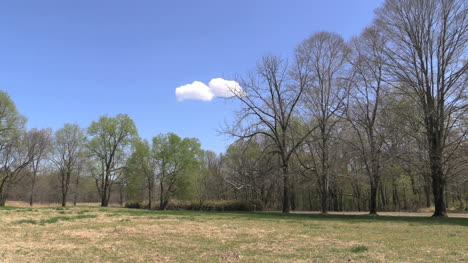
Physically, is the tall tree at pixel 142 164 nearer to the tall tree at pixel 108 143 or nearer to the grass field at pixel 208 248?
the tall tree at pixel 108 143

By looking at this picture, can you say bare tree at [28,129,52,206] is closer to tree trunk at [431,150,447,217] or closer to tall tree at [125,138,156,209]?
tall tree at [125,138,156,209]

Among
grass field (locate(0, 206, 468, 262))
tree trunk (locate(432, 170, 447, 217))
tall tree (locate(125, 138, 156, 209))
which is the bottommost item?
grass field (locate(0, 206, 468, 262))

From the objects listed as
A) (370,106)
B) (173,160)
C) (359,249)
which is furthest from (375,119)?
(173,160)

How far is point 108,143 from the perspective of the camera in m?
51.5

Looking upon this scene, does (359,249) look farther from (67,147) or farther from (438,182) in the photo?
(67,147)

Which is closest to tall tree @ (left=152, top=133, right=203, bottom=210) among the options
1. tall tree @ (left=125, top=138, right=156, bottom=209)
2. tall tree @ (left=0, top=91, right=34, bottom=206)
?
tall tree @ (left=125, top=138, right=156, bottom=209)

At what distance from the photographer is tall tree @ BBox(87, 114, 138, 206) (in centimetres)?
5097

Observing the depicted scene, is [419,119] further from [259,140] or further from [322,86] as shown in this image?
[259,140]

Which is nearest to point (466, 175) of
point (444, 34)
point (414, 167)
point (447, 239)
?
point (414, 167)

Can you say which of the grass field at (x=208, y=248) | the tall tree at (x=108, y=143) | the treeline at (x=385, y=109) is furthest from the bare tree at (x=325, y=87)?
the tall tree at (x=108, y=143)

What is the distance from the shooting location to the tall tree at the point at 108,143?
50969 millimetres

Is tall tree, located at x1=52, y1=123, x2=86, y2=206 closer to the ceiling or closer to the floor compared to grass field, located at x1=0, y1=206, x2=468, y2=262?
closer to the ceiling

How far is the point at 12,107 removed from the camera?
40.5m

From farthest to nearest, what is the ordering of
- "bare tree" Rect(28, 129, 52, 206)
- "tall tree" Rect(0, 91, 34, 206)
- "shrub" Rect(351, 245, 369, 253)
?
"bare tree" Rect(28, 129, 52, 206) → "tall tree" Rect(0, 91, 34, 206) → "shrub" Rect(351, 245, 369, 253)
